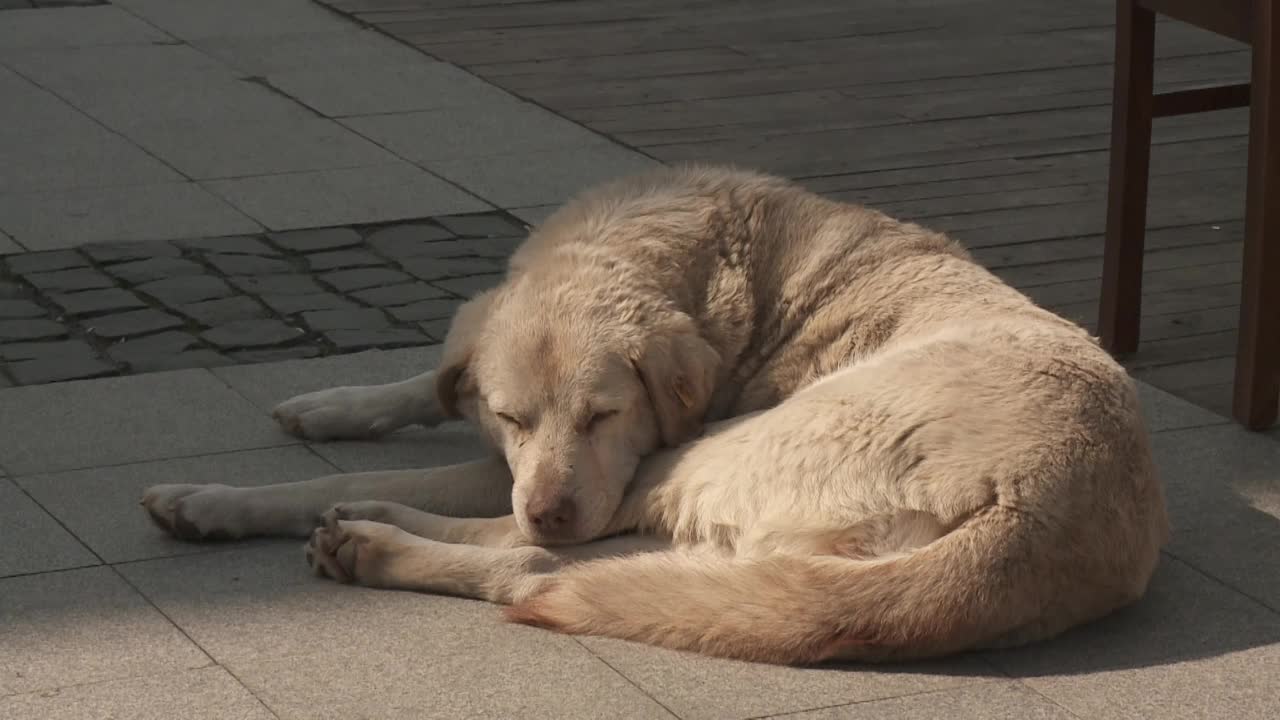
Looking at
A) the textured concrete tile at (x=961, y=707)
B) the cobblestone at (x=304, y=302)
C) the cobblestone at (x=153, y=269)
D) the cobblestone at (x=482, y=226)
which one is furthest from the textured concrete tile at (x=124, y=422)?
the textured concrete tile at (x=961, y=707)

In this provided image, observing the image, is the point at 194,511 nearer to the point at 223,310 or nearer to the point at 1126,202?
the point at 223,310

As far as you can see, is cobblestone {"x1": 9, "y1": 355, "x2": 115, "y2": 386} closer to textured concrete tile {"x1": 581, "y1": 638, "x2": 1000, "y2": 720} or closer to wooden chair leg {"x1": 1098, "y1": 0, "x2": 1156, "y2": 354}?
textured concrete tile {"x1": 581, "y1": 638, "x2": 1000, "y2": 720}

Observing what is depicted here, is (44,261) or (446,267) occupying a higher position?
(44,261)

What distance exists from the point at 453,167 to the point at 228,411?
109 inches

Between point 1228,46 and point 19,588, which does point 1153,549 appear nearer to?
point 19,588

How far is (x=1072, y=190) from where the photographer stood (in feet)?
25.0

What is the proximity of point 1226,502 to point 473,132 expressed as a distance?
168 inches

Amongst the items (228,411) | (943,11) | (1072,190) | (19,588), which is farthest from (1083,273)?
(943,11)

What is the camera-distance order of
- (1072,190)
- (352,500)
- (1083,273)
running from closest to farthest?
(352,500), (1083,273), (1072,190)

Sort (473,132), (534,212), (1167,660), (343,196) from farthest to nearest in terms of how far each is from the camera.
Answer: (473,132) < (343,196) < (534,212) < (1167,660)

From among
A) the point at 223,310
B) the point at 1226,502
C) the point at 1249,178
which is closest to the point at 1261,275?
the point at 1249,178

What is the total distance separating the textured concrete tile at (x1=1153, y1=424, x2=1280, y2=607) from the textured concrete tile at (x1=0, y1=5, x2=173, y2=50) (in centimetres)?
625

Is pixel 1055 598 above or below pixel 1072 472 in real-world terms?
below

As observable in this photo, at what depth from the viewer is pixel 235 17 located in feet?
33.9
